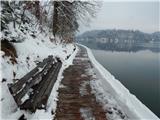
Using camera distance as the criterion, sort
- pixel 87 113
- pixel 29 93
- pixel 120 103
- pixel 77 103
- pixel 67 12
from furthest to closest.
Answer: pixel 67 12 → pixel 77 103 → pixel 120 103 → pixel 29 93 → pixel 87 113

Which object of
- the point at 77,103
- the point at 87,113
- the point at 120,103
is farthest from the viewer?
the point at 77,103

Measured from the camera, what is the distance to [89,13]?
26.1 metres

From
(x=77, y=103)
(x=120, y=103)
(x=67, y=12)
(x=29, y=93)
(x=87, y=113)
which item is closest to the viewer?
(x=87, y=113)

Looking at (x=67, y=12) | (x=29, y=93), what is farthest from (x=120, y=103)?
(x=67, y=12)

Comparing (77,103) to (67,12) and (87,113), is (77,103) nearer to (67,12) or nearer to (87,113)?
(87,113)

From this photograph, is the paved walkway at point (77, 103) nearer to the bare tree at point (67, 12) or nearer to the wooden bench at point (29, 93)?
the wooden bench at point (29, 93)

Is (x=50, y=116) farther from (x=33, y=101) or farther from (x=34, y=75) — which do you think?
(x=34, y=75)

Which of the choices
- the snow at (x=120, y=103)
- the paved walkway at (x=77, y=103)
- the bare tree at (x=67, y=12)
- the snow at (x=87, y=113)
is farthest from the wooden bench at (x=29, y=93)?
the bare tree at (x=67, y=12)

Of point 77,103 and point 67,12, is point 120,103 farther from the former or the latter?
point 67,12

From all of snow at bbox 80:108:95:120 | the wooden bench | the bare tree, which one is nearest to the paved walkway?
snow at bbox 80:108:95:120

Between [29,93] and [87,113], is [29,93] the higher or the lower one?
the higher one

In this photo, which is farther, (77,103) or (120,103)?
(77,103)

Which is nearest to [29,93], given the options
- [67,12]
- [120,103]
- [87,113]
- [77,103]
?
[77,103]

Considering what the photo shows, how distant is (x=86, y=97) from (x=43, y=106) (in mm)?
2099
